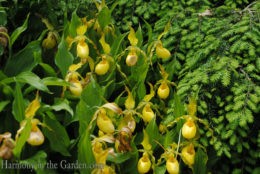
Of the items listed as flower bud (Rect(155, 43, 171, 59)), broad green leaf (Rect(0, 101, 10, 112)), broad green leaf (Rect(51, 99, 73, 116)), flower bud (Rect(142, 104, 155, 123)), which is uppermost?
broad green leaf (Rect(0, 101, 10, 112))

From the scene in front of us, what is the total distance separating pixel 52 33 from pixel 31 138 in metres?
0.90

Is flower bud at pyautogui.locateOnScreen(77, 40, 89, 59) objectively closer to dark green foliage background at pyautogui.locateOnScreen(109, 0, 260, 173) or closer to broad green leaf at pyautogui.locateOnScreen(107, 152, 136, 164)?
dark green foliage background at pyautogui.locateOnScreen(109, 0, 260, 173)

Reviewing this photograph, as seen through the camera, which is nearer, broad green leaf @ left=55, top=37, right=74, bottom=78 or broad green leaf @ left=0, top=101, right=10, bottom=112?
broad green leaf @ left=0, top=101, right=10, bottom=112

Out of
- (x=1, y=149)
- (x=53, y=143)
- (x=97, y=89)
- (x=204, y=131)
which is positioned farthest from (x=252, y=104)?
(x=1, y=149)

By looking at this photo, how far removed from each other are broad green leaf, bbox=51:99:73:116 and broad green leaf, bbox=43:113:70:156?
53 millimetres

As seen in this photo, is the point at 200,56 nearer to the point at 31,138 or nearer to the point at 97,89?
the point at 97,89

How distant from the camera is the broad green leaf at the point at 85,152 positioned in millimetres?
1625

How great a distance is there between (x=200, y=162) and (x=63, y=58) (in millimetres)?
852

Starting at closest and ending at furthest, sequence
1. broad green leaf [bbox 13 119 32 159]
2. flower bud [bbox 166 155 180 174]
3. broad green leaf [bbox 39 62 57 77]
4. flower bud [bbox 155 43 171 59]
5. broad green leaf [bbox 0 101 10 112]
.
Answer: broad green leaf [bbox 13 119 32 159], flower bud [bbox 166 155 180 174], broad green leaf [bbox 0 101 10 112], broad green leaf [bbox 39 62 57 77], flower bud [bbox 155 43 171 59]

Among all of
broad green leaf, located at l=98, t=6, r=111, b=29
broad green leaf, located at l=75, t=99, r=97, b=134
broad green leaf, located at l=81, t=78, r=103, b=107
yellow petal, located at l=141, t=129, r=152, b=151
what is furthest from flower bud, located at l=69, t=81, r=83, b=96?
broad green leaf, located at l=98, t=6, r=111, b=29

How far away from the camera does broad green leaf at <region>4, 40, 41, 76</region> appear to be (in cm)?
214

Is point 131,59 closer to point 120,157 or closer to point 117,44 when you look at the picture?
point 117,44

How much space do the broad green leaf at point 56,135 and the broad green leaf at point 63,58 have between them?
39 centimetres

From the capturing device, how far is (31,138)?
157 centimetres
